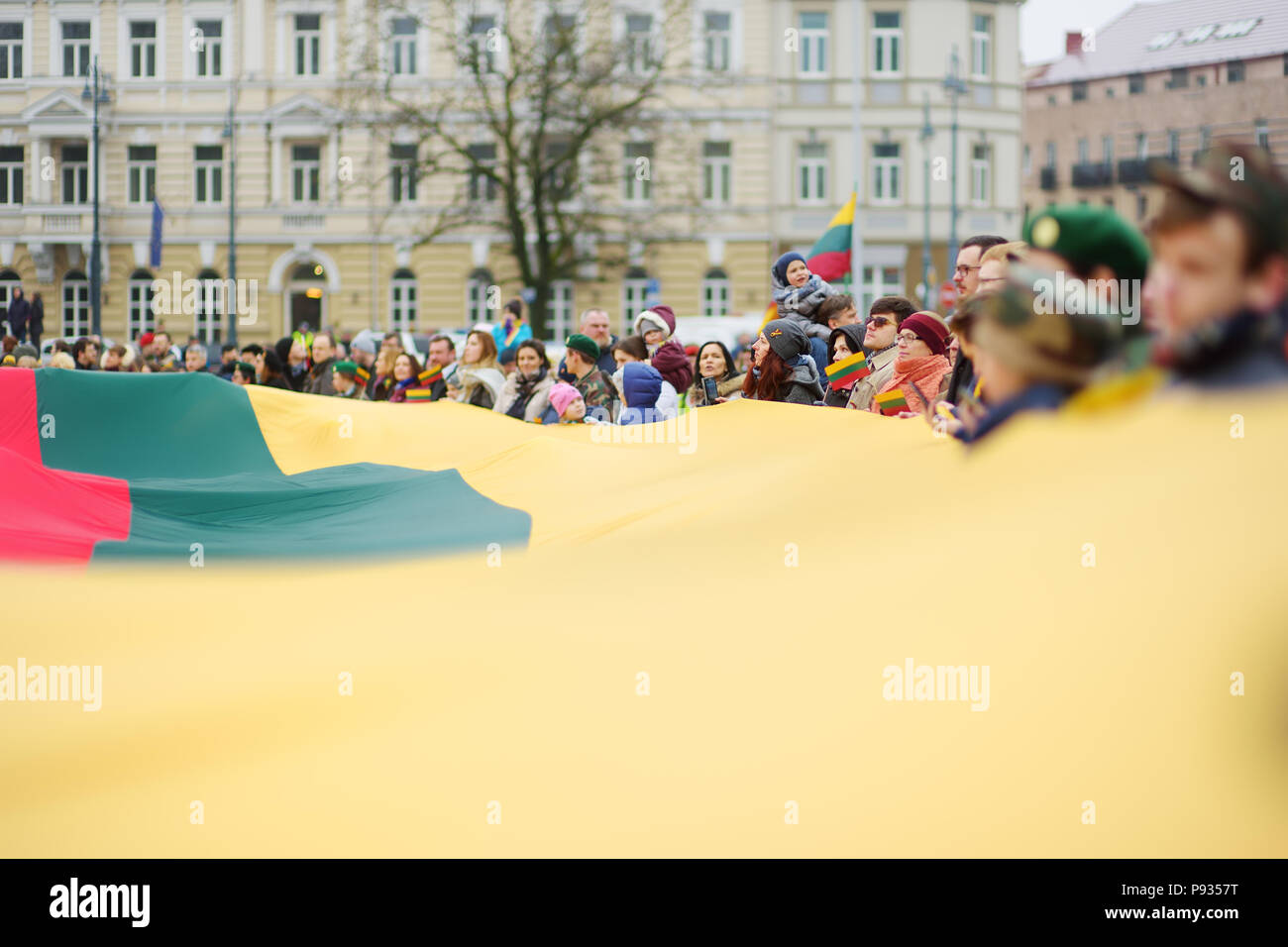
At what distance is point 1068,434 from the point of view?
3438 mm

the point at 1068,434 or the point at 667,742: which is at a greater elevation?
the point at 1068,434

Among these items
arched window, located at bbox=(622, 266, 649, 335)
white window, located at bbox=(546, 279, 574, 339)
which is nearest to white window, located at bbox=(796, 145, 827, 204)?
arched window, located at bbox=(622, 266, 649, 335)

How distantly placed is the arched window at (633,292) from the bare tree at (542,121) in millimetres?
2301

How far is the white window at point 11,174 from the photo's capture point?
46.1 m

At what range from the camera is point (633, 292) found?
46.1 metres

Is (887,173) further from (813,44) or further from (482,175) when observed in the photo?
(482,175)

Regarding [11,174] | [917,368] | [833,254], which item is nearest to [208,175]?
[11,174]

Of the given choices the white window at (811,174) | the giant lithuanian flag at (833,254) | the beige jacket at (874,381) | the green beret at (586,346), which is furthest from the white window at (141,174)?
the beige jacket at (874,381)

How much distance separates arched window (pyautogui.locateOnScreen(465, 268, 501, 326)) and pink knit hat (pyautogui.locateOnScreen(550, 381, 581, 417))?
3508 centimetres

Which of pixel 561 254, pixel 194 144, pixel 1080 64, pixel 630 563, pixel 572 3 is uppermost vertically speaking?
pixel 1080 64

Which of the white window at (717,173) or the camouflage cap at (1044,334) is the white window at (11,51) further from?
the camouflage cap at (1044,334)

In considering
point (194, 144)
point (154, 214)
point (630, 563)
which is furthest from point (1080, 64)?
point (630, 563)
